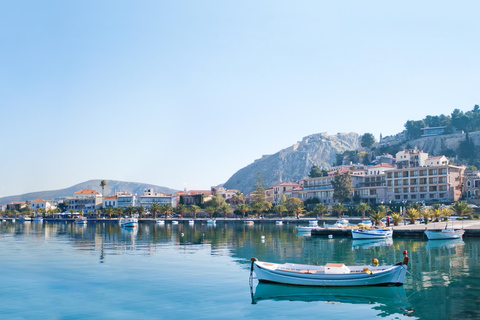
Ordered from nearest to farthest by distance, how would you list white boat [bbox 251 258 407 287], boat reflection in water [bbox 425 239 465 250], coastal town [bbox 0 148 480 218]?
white boat [bbox 251 258 407 287] → boat reflection in water [bbox 425 239 465 250] → coastal town [bbox 0 148 480 218]

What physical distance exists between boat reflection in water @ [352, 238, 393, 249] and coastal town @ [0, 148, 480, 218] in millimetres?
50219

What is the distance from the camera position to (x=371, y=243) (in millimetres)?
57125

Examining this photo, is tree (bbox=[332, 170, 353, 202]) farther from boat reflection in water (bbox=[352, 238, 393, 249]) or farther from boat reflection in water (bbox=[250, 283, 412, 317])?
boat reflection in water (bbox=[250, 283, 412, 317])

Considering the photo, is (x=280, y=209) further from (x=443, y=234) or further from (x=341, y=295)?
(x=341, y=295)

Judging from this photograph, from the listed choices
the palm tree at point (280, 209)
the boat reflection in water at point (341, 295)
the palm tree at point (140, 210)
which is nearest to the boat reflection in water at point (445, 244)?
the boat reflection in water at point (341, 295)

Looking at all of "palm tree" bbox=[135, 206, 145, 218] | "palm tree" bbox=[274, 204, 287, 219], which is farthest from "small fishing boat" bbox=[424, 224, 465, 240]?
"palm tree" bbox=[135, 206, 145, 218]

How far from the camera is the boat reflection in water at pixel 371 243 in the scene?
177ft

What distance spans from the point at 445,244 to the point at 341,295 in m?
33.0

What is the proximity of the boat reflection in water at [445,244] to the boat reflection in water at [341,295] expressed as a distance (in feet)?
84.6

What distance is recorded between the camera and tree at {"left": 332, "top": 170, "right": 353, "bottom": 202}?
417 feet

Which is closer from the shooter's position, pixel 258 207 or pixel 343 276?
pixel 343 276

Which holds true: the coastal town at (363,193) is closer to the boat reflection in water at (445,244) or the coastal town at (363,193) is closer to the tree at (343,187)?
the tree at (343,187)

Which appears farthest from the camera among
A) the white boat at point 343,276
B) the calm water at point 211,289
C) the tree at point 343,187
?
the tree at point 343,187

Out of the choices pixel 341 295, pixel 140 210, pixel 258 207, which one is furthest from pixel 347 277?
pixel 140 210
